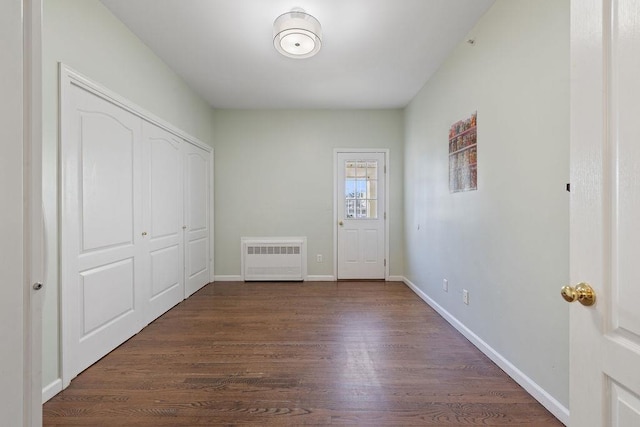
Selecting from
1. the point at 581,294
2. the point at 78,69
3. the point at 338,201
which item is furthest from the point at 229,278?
A: the point at 581,294

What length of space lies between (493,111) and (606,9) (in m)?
1.63

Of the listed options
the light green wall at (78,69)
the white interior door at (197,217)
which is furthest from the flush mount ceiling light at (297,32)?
the white interior door at (197,217)

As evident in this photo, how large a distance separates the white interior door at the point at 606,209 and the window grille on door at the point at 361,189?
382 centimetres

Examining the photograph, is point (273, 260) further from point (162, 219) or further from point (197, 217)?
point (162, 219)

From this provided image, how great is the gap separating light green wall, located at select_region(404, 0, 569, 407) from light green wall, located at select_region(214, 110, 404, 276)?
61.6 inches

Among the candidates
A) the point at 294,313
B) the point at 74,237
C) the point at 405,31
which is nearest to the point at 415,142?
the point at 405,31

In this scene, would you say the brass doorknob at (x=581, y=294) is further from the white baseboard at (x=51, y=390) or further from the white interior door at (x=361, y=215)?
the white interior door at (x=361, y=215)

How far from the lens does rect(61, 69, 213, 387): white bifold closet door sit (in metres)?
1.96

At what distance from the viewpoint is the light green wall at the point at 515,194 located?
1617mm

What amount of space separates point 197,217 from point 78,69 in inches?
89.1

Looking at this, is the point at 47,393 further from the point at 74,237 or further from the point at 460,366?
the point at 460,366

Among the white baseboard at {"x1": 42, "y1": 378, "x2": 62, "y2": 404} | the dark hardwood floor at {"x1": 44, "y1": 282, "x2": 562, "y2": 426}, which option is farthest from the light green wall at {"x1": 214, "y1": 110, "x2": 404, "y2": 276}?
the white baseboard at {"x1": 42, "y1": 378, "x2": 62, "y2": 404}

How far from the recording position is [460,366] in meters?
2.12

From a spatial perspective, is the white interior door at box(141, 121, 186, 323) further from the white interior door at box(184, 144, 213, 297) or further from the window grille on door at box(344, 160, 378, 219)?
the window grille on door at box(344, 160, 378, 219)
